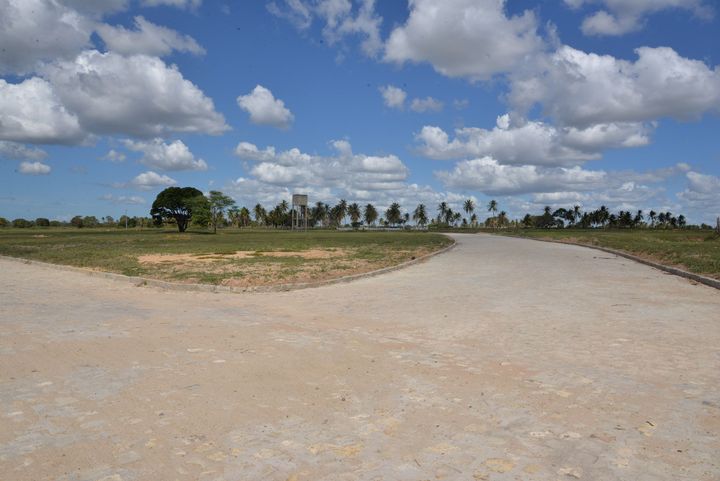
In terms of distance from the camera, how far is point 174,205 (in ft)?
283

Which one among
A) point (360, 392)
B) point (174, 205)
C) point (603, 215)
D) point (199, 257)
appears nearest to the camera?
point (360, 392)

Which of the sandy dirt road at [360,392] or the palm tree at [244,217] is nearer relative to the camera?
the sandy dirt road at [360,392]

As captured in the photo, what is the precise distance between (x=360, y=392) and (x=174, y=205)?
287 feet

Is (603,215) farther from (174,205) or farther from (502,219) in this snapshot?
(174,205)

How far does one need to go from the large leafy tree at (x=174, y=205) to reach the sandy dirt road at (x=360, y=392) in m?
79.7

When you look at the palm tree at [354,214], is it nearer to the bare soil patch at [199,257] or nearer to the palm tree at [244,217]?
the palm tree at [244,217]

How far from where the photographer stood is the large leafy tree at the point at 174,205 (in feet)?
281

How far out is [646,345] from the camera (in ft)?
23.3

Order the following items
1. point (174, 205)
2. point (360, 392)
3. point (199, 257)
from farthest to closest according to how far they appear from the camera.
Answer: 1. point (174, 205)
2. point (199, 257)
3. point (360, 392)

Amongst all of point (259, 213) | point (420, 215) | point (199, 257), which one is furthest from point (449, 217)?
point (199, 257)

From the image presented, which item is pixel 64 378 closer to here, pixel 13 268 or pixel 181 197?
pixel 13 268

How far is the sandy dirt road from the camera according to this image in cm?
362

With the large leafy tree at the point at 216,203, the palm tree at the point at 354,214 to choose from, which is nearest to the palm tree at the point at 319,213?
the palm tree at the point at 354,214

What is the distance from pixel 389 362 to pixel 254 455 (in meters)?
2.83
